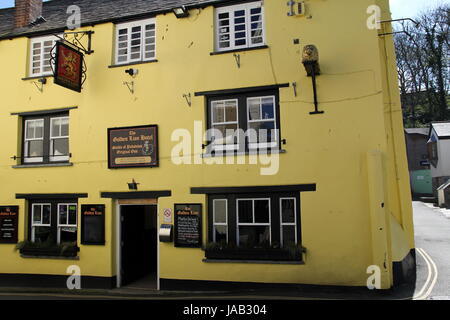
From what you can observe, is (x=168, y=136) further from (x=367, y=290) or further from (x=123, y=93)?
(x=367, y=290)

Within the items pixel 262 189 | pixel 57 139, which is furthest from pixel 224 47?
pixel 57 139

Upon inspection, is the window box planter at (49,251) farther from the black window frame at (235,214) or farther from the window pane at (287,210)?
the window pane at (287,210)

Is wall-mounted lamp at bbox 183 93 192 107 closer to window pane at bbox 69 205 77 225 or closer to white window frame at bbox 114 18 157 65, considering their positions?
white window frame at bbox 114 18 157 65

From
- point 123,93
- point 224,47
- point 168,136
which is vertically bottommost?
point 168,136

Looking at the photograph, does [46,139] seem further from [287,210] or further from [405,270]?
[405,270]

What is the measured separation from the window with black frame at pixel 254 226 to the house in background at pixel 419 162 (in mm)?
35657

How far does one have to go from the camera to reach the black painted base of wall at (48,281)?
9.96m

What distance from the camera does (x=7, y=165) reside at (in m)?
11.2

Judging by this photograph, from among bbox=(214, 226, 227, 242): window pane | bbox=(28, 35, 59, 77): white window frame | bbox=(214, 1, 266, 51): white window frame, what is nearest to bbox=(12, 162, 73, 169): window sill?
bbox=(28, 35, 59, 77): white window frame

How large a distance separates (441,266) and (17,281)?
13.0 m

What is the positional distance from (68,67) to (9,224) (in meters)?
5.34

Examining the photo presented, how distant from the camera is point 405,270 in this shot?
356 inches

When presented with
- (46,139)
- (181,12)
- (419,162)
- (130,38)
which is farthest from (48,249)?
(419,162)

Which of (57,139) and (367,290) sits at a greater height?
(57,139)
